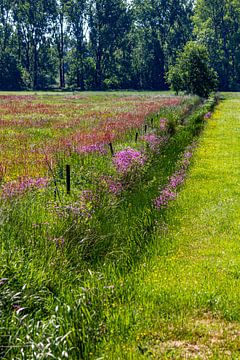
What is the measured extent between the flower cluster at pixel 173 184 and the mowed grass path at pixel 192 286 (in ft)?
0.72

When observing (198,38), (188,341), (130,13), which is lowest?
(188,341)

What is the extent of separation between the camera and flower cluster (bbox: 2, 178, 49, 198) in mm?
7373

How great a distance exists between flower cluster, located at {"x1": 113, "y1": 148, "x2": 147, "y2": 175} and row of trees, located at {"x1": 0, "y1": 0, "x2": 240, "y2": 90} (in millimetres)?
77630

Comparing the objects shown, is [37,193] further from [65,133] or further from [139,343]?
[65,133]

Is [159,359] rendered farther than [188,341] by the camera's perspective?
No

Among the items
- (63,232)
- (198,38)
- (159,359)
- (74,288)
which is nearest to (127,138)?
(63,232)

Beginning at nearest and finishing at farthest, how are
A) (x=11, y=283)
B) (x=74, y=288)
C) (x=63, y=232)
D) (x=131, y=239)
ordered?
(x=11, y=283) → (x=74, y=288) → (x=63, y=232) → (x=131, y=239)

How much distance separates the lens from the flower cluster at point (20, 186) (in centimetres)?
737

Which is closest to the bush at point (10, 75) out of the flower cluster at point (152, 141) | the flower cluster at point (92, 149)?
the flower cluster at point (152, 141)

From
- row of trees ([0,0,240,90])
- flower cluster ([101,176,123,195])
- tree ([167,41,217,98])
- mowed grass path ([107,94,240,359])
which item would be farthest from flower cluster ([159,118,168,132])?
row of trees ([0,0,240,90])

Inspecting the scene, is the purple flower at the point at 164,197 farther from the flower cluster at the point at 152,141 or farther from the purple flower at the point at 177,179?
the flower cluster at the point at 152,141

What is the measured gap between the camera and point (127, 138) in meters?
Answer: 15.4

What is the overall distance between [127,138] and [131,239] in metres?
8.12

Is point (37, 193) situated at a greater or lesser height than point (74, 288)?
greater
